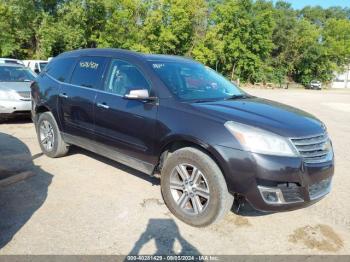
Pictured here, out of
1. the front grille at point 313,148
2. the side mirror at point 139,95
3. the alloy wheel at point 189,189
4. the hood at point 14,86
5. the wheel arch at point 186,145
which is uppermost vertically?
the side mirror at point 139,95

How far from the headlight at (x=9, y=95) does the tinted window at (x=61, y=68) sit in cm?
308

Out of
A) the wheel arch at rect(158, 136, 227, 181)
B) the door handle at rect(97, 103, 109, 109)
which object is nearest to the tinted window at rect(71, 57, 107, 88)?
the door handle at rect(97, 103, 109, 109)

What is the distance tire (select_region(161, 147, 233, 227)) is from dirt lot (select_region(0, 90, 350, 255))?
0.50ft

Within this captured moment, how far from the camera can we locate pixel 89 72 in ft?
18.0

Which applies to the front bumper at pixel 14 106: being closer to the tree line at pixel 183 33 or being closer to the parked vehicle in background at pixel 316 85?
the tree line at pixel 183 33

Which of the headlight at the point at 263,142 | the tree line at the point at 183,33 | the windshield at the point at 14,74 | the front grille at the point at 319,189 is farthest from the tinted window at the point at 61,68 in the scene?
the tree line at the point at 183,33

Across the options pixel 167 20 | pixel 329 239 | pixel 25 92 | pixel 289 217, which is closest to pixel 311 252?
pixel 329 239

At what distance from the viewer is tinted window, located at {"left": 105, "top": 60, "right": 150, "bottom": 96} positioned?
4711mm

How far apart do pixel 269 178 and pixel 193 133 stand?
909 mm

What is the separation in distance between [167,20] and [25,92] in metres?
40.0

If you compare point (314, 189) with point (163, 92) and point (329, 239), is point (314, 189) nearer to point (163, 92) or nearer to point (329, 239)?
point (329, 239)

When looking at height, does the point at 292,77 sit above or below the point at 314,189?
below

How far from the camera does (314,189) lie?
3836mm

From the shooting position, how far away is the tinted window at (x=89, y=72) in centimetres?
526
